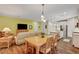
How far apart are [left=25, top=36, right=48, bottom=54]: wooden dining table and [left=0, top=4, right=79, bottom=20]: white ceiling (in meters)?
0.47

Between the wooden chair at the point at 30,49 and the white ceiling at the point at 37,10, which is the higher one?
the white ceiling at the point at 37,10

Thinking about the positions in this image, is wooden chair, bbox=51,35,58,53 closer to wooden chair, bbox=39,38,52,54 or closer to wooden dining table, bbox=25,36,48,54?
wooden chair, bbox=39,38,52,54

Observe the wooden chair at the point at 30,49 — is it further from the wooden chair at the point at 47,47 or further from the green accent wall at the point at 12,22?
the green accent wall at the point at 12,22

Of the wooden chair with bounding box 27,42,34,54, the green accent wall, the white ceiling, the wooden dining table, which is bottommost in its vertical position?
the wooden chair with bounding box 27,42,34,54

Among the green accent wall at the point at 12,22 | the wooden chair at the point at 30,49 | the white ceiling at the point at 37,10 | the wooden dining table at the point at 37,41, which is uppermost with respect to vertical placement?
the white ceiling at the point at 37,10

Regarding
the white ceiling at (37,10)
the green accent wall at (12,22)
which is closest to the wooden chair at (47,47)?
the green accent wall at (12,22)

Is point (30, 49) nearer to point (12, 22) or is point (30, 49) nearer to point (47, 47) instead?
point (47, 47)

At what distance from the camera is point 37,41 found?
2.21 meters

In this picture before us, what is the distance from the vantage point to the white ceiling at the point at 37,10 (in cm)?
217

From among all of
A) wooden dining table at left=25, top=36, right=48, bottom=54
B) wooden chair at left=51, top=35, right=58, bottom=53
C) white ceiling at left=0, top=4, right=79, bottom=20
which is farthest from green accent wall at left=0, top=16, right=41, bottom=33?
wooden chair at left=51, top=35, right=58, bottom=53

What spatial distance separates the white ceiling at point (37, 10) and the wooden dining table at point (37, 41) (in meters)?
0.47

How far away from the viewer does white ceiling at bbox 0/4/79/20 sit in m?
2.17

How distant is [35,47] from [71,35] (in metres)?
0.88
